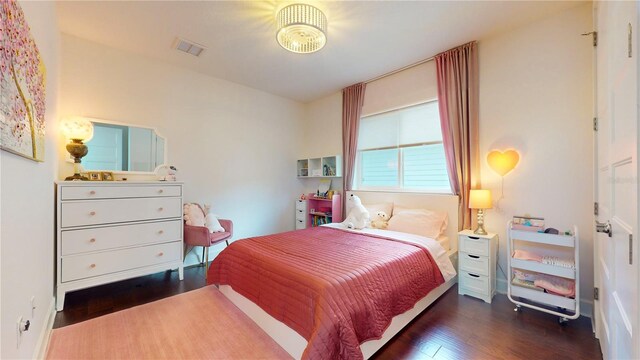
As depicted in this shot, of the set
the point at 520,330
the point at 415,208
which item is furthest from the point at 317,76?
the point at 520,330

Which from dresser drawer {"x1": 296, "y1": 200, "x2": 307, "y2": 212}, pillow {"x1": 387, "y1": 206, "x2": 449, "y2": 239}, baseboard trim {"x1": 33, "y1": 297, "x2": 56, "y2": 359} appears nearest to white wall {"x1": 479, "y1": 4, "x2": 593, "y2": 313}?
pillow {"x1": 387, "y1": 206, "x2": 449, "y2": 239}

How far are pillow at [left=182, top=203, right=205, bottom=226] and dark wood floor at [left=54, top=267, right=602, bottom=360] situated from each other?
2.51 feet

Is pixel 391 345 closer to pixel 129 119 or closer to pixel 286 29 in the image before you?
pixel 286 29

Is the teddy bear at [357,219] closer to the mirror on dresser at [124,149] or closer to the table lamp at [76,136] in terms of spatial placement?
the mirror on dresser at [124,149]

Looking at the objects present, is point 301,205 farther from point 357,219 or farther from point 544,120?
point 544,120

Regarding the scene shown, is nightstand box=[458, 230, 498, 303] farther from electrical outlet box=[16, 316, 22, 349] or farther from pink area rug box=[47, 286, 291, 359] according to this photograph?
electrical outlet box=[16, 316, 22, 349]

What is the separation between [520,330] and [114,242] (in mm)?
3664

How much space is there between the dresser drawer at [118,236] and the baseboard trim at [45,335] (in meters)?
0.45

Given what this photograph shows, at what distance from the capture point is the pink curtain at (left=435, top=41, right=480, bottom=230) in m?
2.66

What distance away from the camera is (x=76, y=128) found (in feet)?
8.12

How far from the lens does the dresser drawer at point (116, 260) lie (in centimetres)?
218

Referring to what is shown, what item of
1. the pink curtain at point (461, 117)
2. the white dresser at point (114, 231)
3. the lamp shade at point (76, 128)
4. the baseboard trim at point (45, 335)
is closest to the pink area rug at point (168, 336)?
the baseboard trim at point (45, 335)

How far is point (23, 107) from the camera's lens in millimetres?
1202

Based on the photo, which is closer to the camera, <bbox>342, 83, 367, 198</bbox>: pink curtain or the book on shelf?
the book on shelf
